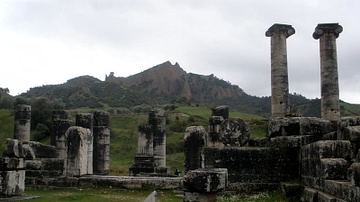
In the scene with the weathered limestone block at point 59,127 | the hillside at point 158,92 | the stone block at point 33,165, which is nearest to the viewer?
the stone block at point 33,165

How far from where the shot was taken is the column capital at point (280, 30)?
25806 millimetres

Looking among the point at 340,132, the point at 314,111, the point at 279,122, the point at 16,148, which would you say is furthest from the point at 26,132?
the point at 314,111

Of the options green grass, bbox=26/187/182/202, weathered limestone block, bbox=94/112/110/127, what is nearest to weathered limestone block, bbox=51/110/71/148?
weathered limestone block, bbox=94/112/110/127

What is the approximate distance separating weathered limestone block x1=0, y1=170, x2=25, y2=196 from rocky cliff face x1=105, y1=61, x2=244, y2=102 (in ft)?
368

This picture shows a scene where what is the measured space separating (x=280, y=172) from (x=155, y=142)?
16.9 meters

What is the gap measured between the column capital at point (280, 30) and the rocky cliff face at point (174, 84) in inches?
4097

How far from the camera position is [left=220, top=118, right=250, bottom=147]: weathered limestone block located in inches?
641

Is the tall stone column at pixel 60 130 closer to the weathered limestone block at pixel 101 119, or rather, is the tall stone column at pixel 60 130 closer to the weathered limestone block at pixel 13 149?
the weathered limestone block at pixel 101 119

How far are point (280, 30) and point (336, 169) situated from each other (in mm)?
16301

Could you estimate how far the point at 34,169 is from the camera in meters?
21.8

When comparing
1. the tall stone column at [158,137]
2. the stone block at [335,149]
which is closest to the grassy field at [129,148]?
the stone block at [335,149]

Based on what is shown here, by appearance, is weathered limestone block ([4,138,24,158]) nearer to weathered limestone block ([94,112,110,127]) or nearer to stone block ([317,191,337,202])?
stone block ([317,191,337,202])

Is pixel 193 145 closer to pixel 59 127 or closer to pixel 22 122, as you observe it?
pixel 59 127

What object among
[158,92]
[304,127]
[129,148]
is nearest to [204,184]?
[304,127]
